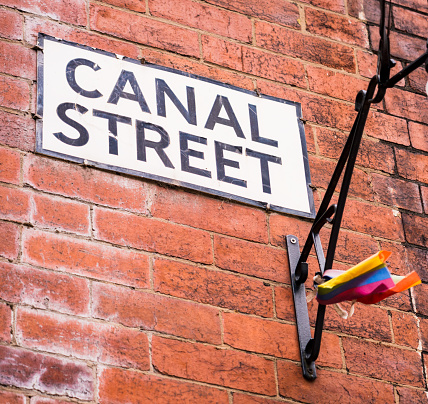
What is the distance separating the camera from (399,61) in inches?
104

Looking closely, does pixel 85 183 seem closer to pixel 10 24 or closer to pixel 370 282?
pixel 10 24

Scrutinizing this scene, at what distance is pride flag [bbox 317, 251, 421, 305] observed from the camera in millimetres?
1705

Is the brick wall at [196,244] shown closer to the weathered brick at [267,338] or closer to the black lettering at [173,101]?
the weathered brick at [267,338]

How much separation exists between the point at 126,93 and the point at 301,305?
0.74 m

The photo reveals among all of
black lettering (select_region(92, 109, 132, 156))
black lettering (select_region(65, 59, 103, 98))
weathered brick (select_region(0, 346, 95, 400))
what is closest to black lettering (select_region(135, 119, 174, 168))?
black lettering (select_region(92, 109, 132, 156))

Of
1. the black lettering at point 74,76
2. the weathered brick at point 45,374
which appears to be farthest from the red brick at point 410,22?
the weathered brick at point 45,374

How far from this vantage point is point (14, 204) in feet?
6.20

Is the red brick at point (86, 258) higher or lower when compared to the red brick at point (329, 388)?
higher

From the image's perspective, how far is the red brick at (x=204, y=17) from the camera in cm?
238

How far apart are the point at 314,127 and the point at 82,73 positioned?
0.71 metres

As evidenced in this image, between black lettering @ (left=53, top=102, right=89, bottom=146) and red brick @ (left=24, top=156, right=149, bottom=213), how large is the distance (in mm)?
62

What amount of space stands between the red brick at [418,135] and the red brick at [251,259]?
0.66m

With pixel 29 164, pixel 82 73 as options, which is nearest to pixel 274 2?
pixel 82 73

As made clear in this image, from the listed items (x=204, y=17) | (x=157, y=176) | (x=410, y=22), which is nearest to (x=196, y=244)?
(x=157, y=176)
